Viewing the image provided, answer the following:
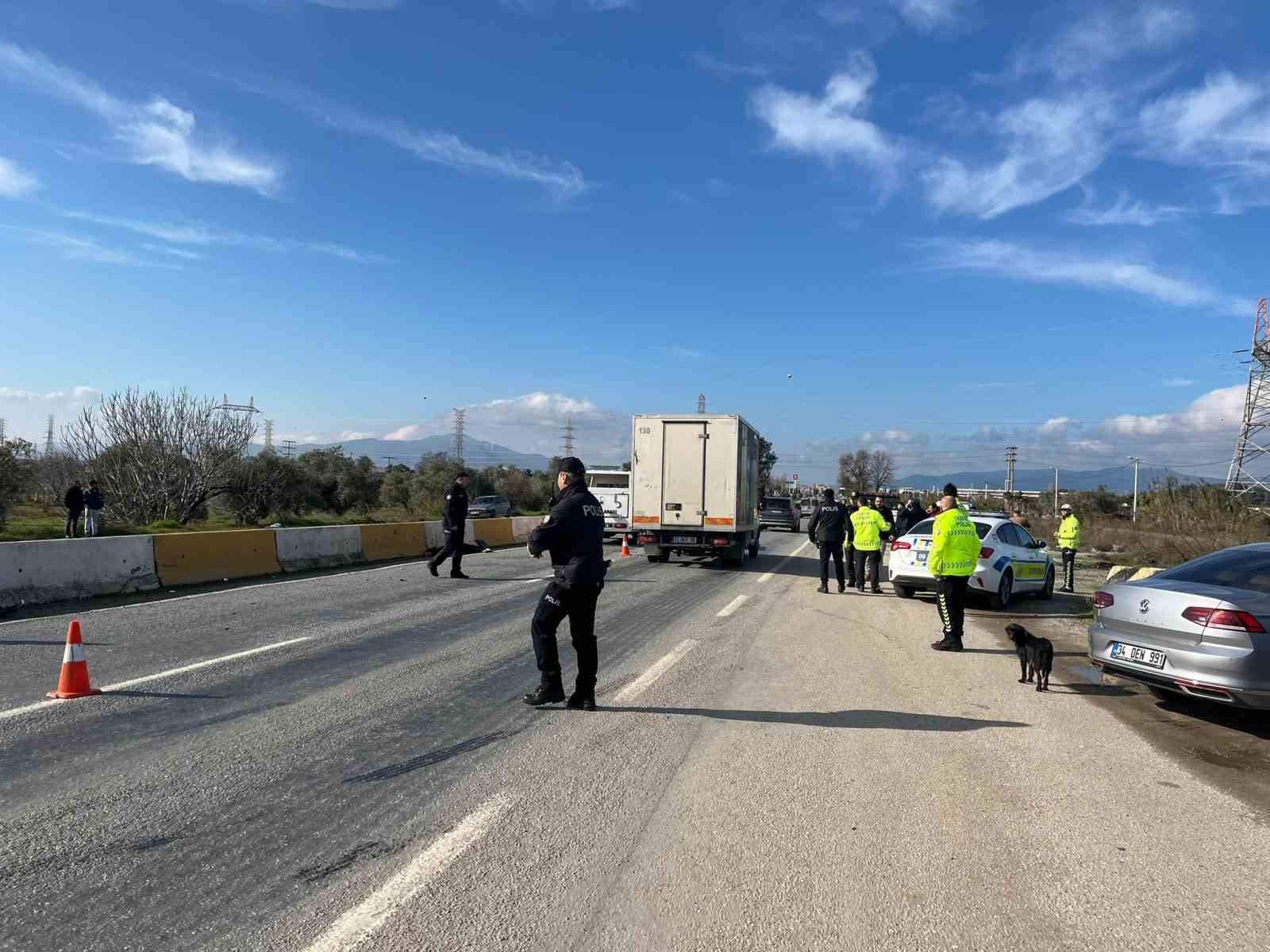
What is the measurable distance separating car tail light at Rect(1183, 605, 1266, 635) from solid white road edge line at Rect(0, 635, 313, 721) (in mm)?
8087

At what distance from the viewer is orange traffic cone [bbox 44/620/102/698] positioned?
6.28 metres

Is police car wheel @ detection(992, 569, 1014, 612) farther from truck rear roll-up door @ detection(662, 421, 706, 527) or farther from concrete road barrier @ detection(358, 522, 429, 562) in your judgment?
concrete road barrier @ detection(358, 522, 429, 562)

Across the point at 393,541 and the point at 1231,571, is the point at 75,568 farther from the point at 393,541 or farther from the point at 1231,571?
the point at 1231,571

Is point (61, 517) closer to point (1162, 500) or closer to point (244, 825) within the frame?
point (244, 825)

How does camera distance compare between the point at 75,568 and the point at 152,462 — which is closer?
the point at 75,568

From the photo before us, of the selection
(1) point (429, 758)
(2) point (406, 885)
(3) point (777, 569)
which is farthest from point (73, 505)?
(2) point (406, 885)

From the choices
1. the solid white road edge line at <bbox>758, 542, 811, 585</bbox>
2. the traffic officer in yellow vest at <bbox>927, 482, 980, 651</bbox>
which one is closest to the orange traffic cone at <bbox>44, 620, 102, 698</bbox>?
the traffic officer in yellow vest at <bbox>927, 482, 980, 651</bbox>

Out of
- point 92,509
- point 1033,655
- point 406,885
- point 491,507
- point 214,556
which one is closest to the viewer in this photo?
point 406,885

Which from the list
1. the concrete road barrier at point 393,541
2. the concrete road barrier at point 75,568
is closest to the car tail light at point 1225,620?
the concrete road barrier at point 75,568

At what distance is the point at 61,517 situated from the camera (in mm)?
35969

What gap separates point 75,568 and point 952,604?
11.6 meters

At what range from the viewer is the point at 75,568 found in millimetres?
11727

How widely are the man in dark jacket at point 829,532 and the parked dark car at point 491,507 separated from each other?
29624mm

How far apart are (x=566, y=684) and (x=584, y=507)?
1703 millimetres
